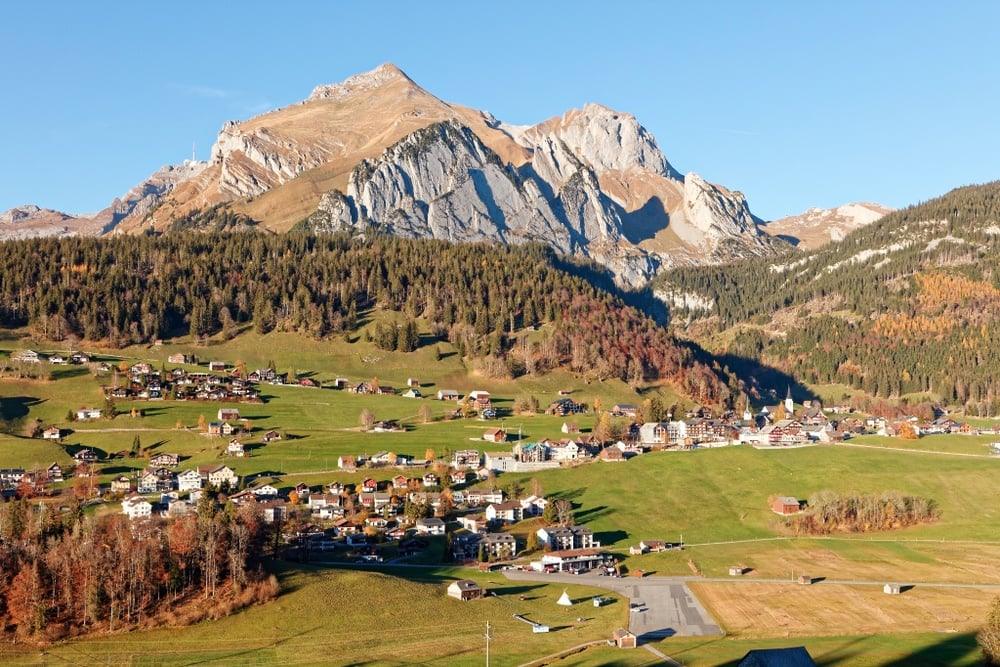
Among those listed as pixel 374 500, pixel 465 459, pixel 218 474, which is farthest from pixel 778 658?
pixel 465 459

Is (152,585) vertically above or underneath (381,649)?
above

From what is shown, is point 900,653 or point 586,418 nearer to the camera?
point 900,653

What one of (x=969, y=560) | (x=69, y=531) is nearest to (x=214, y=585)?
(x=69, y=531)

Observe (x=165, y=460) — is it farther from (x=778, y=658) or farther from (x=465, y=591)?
(x=778, y=658)

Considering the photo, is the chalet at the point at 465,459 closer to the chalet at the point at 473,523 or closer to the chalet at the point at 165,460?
the chalet at the point at 473,523

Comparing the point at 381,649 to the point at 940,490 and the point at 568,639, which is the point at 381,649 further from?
the point at 940,490

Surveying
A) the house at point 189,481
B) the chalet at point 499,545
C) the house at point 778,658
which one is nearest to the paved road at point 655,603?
the chalet at point 499,545
